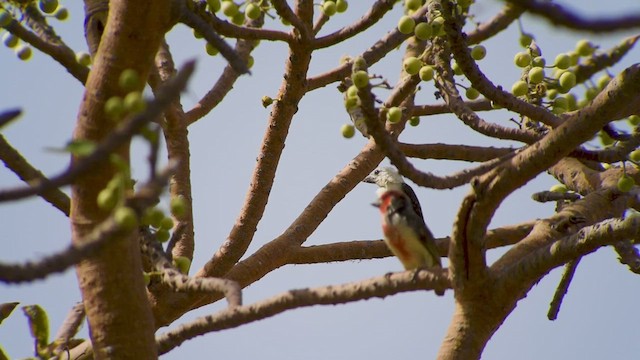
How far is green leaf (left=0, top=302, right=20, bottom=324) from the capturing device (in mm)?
3566

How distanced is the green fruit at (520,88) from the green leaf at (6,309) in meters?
2.52

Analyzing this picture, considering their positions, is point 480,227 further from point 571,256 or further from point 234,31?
point 234,31

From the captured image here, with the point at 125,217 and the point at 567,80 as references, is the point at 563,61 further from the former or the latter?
the point at 125,217

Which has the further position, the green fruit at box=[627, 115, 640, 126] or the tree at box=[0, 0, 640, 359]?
the green fruit at box=[627, 115, 640, 126]

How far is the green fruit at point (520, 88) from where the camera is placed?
153 inches

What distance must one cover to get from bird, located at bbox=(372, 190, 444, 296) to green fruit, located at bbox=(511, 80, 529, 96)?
83 cm

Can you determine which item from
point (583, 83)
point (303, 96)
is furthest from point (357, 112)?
point (303, 96)

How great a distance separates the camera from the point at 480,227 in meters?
2.96

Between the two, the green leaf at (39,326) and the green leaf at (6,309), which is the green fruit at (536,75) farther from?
the green leaf at (6,309)

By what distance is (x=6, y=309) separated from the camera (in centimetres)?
357

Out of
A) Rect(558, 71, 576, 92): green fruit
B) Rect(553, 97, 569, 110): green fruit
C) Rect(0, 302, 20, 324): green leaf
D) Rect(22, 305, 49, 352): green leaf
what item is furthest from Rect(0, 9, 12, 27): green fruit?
Rect(553, 97, 569, 110): green fruit

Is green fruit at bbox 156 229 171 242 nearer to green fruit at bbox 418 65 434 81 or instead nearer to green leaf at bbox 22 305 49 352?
green leaf at bbox 22 305 49 352

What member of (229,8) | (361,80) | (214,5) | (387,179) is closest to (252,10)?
(229,8)

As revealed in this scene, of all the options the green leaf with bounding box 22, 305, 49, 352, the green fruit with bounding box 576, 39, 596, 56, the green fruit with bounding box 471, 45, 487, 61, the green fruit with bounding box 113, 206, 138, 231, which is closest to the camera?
the green fruit with bounding box 113, 206, 138, 231
